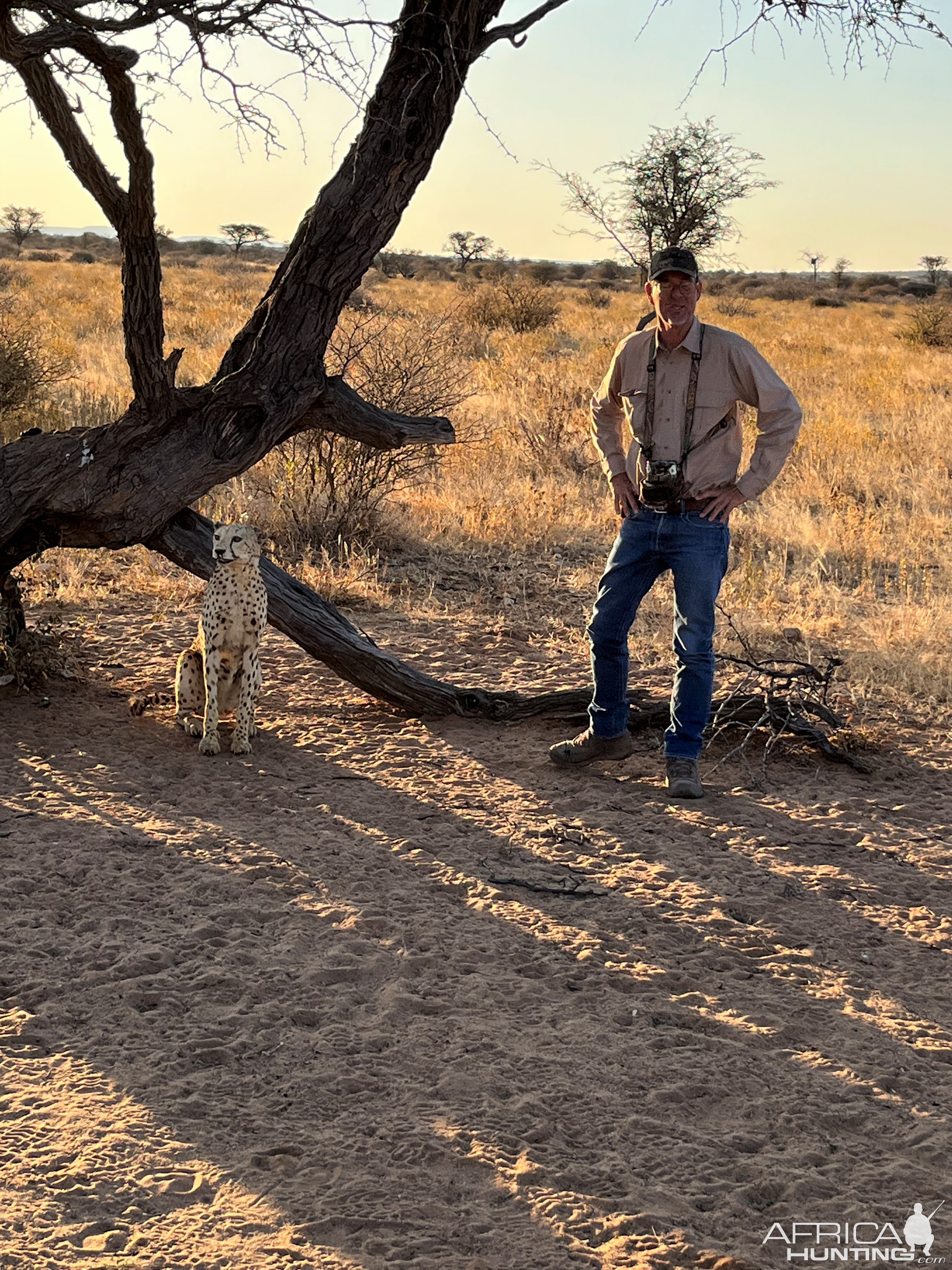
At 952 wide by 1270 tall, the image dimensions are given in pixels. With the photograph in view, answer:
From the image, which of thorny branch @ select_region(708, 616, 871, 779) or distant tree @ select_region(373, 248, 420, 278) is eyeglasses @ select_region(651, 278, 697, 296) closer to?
thorny branch @ select_region(708, 616, 871, 779)

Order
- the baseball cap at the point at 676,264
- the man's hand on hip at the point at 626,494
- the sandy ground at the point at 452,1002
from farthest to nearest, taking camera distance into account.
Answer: the man's hand on hip at the point at 626,494 < the baseball cap at the point at 676,264 < the sandy ground at the point at 452,1002

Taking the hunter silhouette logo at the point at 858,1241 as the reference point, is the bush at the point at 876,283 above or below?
above

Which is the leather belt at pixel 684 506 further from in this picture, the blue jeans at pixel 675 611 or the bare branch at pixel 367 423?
the bare branch at pixel 367 423

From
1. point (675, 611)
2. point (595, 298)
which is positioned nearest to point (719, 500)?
point (675, 611)

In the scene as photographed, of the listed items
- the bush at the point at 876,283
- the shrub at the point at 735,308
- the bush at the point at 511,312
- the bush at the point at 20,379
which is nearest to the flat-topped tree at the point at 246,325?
the bush at the point at 20,379

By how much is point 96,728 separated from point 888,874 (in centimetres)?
350

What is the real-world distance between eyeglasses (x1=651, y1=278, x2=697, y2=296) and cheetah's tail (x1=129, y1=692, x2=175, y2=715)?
3.06 m

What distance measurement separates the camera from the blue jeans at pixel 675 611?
4.89m

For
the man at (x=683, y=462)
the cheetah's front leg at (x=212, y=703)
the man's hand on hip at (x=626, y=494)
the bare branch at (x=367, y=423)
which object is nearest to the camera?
the man at (x=683, y=462)

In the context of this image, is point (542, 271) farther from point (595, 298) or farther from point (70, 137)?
point (70, 137)

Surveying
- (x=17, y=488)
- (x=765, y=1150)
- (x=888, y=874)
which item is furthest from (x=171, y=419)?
(x=765, y=1150)

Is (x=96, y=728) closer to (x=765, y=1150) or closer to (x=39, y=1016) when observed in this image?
(x=39, y=1016)

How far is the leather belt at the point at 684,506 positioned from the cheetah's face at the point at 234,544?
5.51 feet

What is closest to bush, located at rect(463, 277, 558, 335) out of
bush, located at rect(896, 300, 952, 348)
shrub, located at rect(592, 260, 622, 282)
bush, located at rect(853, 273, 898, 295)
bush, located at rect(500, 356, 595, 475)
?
bush, located at rect(896, 300, 952, 348)
